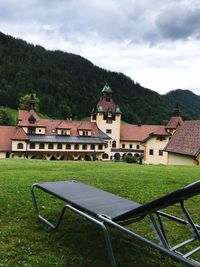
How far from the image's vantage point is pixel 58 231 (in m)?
4.55

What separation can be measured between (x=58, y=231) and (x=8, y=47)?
145809 millimetres

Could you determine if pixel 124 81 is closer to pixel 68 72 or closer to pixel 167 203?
pixel 68 72


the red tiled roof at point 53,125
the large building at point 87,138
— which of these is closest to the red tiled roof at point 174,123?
the large building at point 87,138

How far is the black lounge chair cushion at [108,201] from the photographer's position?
3104 mm

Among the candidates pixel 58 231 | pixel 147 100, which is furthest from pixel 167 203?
pixel 147 100

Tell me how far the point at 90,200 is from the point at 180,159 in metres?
27.1

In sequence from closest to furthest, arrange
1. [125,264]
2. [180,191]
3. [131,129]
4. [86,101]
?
[180,191], [125,264], [131,129], [86,101]

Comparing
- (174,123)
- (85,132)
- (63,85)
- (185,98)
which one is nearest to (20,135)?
(85,132)

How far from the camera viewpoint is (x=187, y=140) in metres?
30.3

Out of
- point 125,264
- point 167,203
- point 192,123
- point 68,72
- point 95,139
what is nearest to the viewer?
point 167,203

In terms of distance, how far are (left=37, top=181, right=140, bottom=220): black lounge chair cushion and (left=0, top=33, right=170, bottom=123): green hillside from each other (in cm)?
10279

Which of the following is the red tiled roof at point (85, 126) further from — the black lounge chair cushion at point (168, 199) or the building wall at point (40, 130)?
A: the black lounge chair cushion at point (168, 199)

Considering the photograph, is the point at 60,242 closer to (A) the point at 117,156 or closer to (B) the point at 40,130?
(B) the point at 40,130

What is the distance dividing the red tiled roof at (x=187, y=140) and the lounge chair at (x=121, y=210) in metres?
24.4
